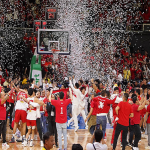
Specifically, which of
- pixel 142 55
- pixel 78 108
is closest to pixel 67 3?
pixel 142 55

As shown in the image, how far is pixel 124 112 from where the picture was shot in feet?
30.6

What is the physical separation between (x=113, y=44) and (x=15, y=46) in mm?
6574

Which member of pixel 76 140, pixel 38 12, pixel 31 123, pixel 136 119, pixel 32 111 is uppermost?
pixel 38 12

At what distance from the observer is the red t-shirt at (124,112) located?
367 inches

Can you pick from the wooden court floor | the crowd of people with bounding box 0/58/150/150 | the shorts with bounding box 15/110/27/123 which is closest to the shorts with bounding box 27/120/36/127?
the crowd of people with bounding box 0/58/150/150

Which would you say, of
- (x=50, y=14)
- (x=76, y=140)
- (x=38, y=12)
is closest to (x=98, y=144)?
(x=76, y=140)

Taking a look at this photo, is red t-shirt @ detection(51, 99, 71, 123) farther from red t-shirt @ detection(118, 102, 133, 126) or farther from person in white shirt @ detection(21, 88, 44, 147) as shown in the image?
red t-shirt @ detection(118, 102, 133, 126)

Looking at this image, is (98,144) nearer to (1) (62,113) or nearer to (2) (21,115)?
(1) (62,113)

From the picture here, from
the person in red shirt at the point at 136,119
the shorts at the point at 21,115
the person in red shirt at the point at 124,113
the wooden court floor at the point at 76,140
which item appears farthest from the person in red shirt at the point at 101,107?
the shorts at the point at 21,115

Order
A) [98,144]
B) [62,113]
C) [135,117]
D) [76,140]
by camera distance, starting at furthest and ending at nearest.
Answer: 1. [76,140]
2. [135,117]
3. [62,113]
4. [98,144]

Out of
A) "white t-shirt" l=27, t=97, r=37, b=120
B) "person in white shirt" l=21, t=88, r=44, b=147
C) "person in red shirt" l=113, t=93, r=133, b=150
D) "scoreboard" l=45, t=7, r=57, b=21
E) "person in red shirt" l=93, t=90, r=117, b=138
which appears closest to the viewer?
"person in red shirt" l=113, t=93, r=133, b=150

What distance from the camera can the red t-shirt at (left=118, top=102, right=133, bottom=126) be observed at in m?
9.31

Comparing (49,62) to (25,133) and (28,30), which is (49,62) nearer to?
(28,30)

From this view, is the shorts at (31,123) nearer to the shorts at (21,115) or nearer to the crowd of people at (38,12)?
the shorts at (21,115)
